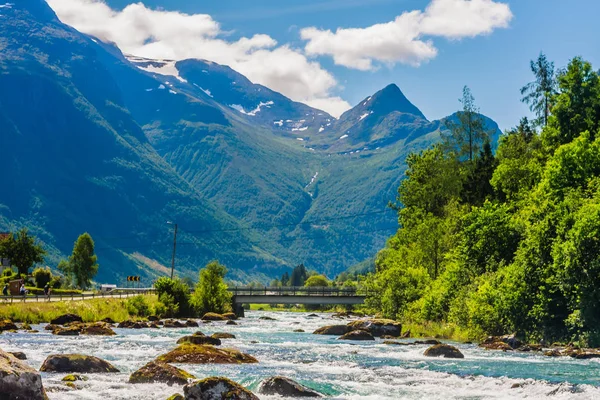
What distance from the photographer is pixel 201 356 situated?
138ft

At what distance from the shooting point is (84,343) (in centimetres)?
5603

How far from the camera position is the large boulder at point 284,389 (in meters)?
30.9

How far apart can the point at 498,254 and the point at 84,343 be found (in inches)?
1374

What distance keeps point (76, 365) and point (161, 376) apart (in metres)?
5.80

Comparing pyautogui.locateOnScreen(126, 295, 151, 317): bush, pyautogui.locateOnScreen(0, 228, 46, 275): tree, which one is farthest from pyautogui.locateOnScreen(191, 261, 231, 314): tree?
pyautogui.locateOnScreen(0, 228, 46, 275): tree

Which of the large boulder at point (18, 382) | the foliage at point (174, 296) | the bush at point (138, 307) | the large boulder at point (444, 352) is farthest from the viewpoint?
the foliage at point (174, 296)

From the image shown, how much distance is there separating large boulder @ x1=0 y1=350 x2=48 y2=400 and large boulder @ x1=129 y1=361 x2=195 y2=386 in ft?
25.4

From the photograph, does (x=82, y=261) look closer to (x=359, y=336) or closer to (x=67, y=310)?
(x=67, y=310)

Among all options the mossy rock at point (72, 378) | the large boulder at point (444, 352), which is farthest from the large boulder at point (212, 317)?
the mossy rock at point (72, 378)

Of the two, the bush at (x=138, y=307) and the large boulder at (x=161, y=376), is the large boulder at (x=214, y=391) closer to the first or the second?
the large boulder at (x=161, y=376)

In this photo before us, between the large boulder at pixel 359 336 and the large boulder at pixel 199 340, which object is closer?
the large boulder at pixel 199 340

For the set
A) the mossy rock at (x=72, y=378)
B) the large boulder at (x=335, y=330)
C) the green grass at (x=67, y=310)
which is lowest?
the large boulder at (x=335, y=330)

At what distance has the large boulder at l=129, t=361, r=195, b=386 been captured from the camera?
32.9 m

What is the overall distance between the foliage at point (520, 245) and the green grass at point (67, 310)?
30.7m
